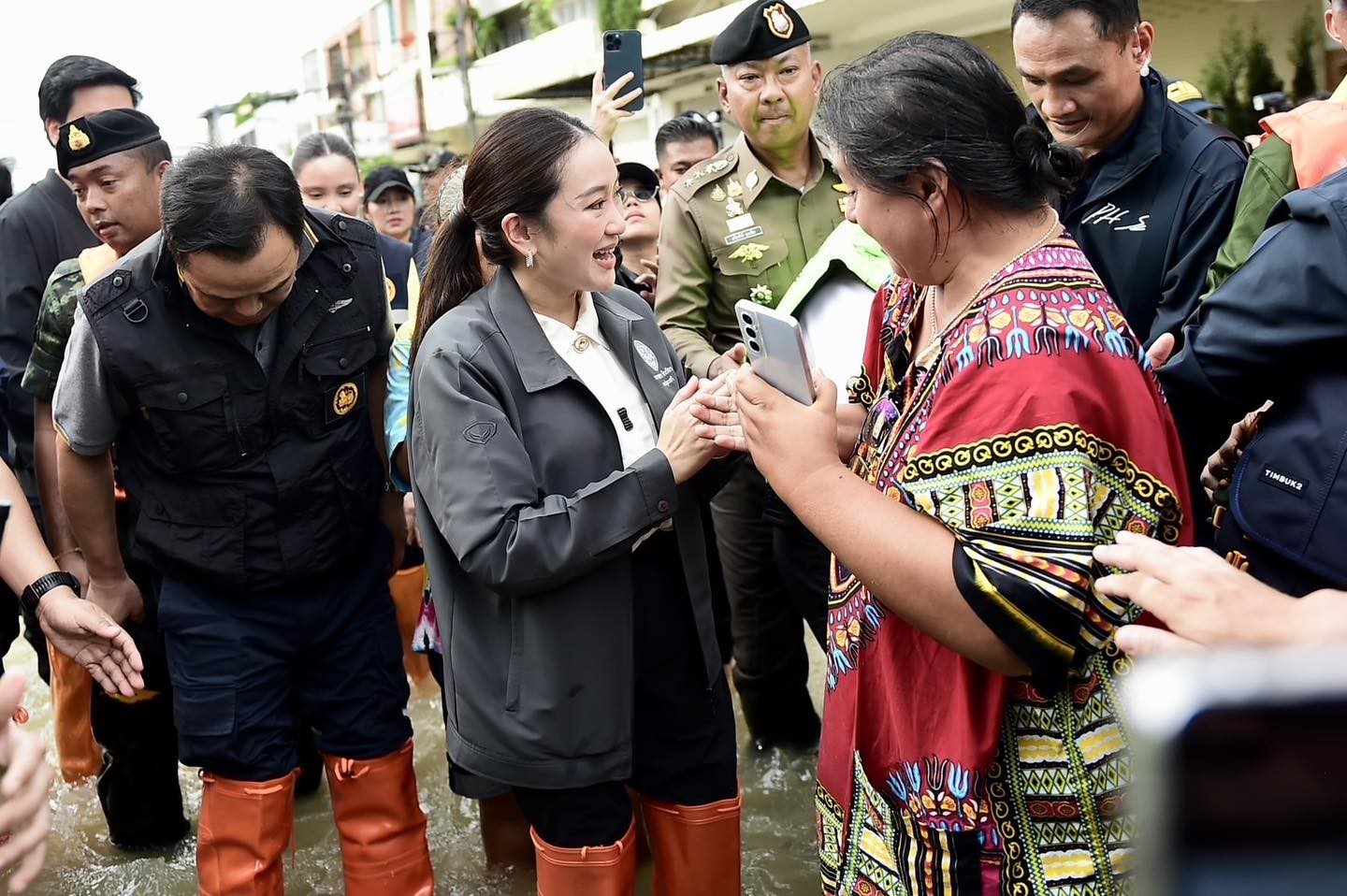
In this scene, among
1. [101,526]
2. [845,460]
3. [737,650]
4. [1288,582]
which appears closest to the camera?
[1288,582]

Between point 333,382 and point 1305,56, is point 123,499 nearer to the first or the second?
point 333,382

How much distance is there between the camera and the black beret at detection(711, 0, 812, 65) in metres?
3.50

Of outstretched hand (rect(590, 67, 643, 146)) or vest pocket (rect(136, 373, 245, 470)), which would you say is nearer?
vest pocket (rect(136, 373, 245, 470))

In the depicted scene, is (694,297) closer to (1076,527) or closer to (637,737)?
(637,737)

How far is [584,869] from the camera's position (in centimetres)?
244

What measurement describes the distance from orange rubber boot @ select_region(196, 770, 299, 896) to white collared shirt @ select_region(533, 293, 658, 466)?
1.26 meters

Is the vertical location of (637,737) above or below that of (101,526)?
below

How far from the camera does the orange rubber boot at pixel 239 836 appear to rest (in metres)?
2.84

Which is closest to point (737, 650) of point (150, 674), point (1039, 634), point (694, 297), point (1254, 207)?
point (694, 297)

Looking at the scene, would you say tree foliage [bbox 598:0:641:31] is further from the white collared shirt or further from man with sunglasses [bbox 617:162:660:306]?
→ the white collared shirt

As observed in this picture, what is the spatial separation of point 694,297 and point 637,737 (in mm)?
1460

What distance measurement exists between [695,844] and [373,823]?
93cm

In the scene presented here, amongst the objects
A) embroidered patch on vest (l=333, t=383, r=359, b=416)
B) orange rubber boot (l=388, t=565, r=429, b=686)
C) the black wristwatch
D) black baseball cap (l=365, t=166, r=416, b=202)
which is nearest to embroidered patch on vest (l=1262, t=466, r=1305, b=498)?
embroidered patch on vest (l=333, t=383, r=359, b=416)

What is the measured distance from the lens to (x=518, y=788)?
95.2 inches
